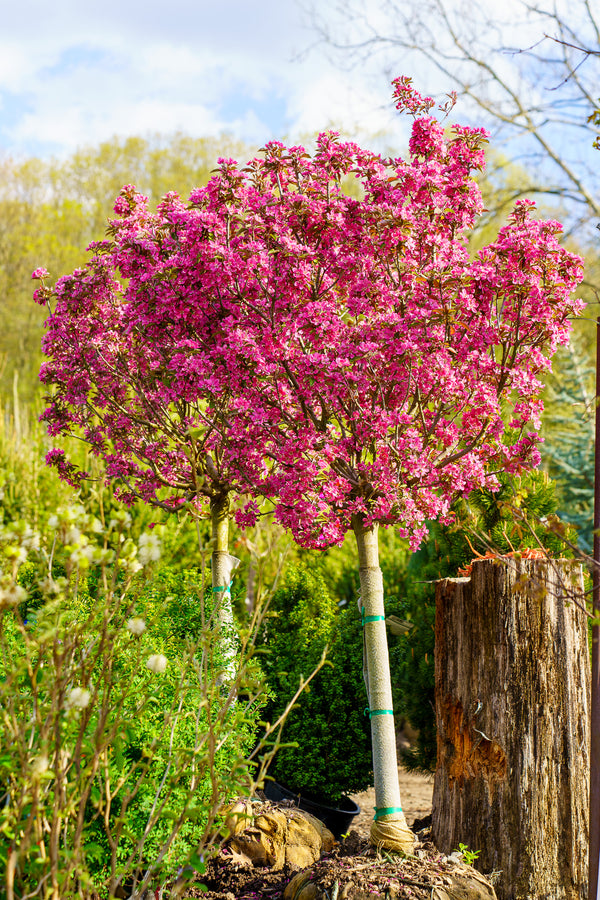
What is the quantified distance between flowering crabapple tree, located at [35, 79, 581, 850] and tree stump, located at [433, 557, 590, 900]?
1.14ft

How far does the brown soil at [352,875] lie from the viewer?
2.95 metres

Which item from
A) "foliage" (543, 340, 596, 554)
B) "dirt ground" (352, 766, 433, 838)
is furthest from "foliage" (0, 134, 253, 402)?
"dirt ground" (352, 766, 433, 838)

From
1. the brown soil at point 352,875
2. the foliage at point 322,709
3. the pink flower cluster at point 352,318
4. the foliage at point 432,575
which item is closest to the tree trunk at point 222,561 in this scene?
the foliage at point 322,709

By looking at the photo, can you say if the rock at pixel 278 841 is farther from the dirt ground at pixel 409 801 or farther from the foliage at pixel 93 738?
the dirt ground at pixel 409 801

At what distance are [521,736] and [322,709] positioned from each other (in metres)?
1.50

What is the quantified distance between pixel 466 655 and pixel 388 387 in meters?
1.27

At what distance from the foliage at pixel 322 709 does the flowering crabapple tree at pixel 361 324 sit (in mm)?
983

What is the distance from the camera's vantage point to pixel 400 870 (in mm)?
3082

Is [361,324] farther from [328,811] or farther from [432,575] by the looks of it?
[328,811]

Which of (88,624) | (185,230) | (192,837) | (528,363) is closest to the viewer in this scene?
(88,624)

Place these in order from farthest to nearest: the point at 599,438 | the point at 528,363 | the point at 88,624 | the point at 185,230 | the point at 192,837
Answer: the point at 528,363 → the point at 185,230 → the point at 599,438 → the point at 192,837 → the point at 88,624

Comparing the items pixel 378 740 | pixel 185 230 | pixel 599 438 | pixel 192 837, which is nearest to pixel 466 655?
pixel 378 740

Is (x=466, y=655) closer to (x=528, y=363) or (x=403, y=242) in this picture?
(x=528, y=363)

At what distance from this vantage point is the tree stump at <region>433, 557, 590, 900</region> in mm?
3270
